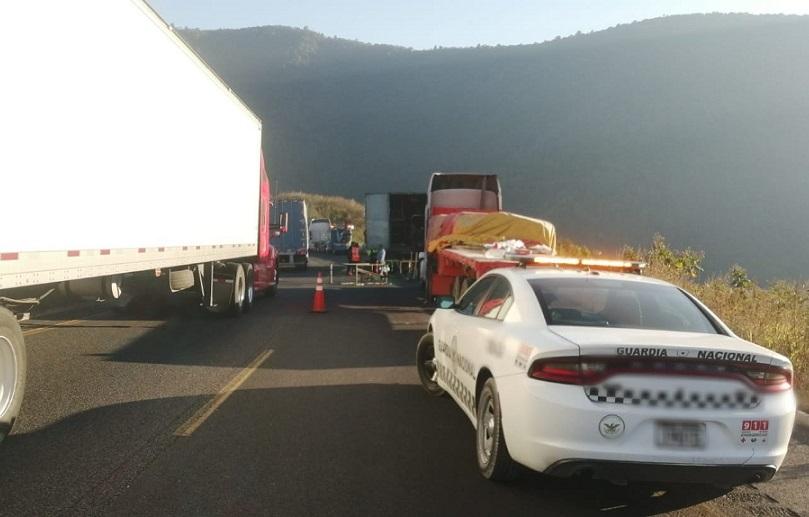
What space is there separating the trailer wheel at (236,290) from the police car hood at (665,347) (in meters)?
11.7

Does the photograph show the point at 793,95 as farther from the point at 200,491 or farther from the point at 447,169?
the point at 200,491

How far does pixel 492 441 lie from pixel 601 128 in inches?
3289

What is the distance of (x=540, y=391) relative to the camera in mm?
4883

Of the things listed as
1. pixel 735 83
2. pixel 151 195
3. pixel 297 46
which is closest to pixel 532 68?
pixel 735 83

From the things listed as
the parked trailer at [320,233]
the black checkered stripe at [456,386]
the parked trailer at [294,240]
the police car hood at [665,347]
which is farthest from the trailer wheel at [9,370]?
the parked trailer at [320,233]

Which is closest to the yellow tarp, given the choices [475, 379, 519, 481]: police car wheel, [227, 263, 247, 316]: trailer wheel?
[227, 263, 247, 316]: trailer wheel

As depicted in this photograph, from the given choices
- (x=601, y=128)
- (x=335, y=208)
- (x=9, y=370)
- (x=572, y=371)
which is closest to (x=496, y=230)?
(x=9, y=370)

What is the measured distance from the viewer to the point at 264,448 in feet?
20.7

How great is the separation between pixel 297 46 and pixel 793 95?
301ft

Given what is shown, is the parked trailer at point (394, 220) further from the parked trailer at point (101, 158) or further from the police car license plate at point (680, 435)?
the police car license plate at point (680, 435)

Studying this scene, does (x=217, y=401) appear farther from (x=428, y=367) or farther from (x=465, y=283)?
(x=465, y=283)

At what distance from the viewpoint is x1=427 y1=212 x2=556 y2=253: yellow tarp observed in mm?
18312

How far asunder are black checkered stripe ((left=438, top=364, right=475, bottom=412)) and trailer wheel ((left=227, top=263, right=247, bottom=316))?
893 centimetres

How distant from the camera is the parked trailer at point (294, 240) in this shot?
3769 centimetres
